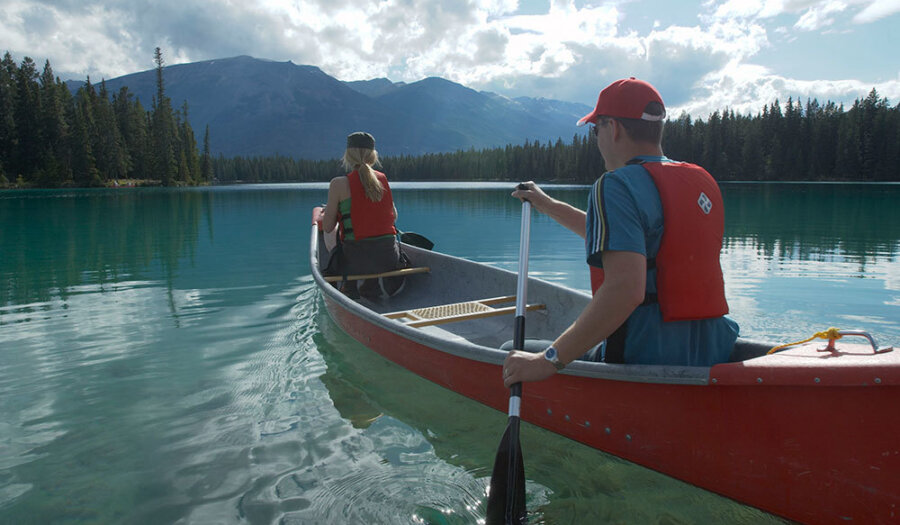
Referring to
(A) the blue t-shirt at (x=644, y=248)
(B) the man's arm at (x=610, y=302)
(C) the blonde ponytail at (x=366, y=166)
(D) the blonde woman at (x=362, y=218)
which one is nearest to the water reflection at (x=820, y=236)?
(D) the blonde woman at (x=362, y=218)

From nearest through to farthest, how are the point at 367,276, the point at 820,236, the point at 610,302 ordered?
the point at 610,302 < the point at 367,276 < the point at 820,236

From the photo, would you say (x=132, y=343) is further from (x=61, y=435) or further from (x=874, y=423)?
(x=874, y=423)

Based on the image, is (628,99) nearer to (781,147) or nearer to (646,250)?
(646,250)

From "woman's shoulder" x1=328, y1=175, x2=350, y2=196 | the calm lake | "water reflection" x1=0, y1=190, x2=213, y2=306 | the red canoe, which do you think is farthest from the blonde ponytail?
"water reflection" x1=0, y1=190, x2=213, y2=306

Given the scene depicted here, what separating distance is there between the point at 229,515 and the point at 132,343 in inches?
187

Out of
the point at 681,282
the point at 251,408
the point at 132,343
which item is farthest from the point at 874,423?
the point at 132,343

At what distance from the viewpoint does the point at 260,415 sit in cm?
528

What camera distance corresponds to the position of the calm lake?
3.82 m

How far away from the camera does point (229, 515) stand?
3725 millimetres

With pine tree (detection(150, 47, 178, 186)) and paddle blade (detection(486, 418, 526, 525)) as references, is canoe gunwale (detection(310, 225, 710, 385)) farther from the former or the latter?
pine tree (detection(150, 47, 178, 186))

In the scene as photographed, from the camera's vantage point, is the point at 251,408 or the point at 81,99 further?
the point at 81,99

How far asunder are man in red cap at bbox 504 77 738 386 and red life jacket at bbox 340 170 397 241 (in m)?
5.04

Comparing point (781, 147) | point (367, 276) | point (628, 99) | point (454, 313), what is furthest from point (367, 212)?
point (781, 147)

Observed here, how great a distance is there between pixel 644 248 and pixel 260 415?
13.3 feet
